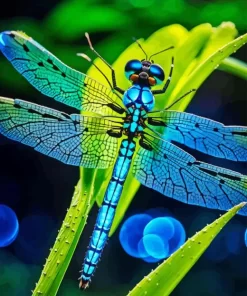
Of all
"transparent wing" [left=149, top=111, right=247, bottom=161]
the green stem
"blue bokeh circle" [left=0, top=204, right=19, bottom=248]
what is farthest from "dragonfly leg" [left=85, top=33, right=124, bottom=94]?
"blue bokeh circle" [left=0, top=204, right=19, bottom=248]

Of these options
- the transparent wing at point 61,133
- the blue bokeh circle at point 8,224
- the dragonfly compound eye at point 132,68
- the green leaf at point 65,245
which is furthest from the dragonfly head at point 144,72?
the blue bokeh circle at point 8,224

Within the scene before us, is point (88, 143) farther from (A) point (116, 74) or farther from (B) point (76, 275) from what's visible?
(B) point (76, 275)

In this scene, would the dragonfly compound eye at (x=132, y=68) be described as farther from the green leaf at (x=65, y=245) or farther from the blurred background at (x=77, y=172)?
the green leaf at (x=65, y=245)

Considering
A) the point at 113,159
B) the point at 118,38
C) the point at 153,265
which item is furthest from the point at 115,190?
the point at 118,38

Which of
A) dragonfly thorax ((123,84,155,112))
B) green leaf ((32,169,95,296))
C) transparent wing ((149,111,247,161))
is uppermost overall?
dragonfly thorax ((123,84,155,112))

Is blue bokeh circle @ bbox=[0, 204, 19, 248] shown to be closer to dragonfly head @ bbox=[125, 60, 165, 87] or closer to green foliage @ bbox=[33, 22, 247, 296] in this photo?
→ green foliage @ bbox=[33, 22, 247, 296]

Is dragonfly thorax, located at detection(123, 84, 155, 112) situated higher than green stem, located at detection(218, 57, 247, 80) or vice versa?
green stem, located at detection(218, 57, 247, 80)

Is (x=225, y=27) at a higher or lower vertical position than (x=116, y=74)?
higher
